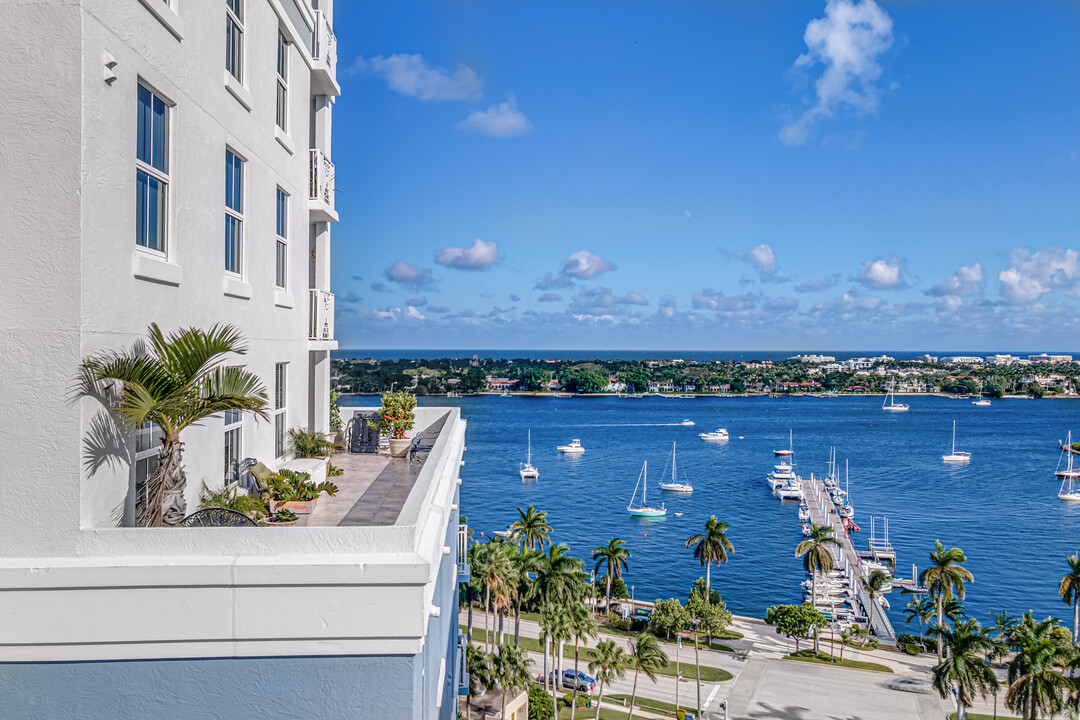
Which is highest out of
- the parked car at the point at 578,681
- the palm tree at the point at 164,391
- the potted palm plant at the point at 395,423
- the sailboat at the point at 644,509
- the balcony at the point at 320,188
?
the balcony at the point at 320,188

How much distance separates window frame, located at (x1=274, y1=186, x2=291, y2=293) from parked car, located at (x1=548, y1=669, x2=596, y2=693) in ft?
90.6

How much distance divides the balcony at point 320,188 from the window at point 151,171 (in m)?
6.17

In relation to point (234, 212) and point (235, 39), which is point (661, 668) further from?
point (235, 39)

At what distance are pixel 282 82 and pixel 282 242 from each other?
7.73ft

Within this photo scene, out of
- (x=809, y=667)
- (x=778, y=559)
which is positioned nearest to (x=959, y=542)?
(x=778, y=559)

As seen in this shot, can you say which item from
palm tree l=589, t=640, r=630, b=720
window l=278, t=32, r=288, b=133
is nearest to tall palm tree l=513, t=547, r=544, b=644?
palm tree l=589, t=640, r=630, b=720

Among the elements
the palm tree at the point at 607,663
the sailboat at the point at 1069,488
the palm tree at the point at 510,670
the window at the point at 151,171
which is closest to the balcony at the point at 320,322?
the window at the point at 151,171

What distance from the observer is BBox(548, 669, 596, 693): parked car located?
35438mm

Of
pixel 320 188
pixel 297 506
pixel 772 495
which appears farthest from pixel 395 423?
pixel 772 495

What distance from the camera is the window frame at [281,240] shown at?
1155 cm

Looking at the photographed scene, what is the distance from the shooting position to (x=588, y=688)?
35406 mm

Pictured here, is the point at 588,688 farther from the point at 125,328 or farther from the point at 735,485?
the point at 735,485

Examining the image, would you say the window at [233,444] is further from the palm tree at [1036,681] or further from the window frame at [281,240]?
the palm tree at [1036,681]

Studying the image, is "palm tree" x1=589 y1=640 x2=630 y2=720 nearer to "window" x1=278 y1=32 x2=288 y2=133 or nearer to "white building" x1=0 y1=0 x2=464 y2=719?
"window" x1=278 y1=32 x2=288 y2=133
